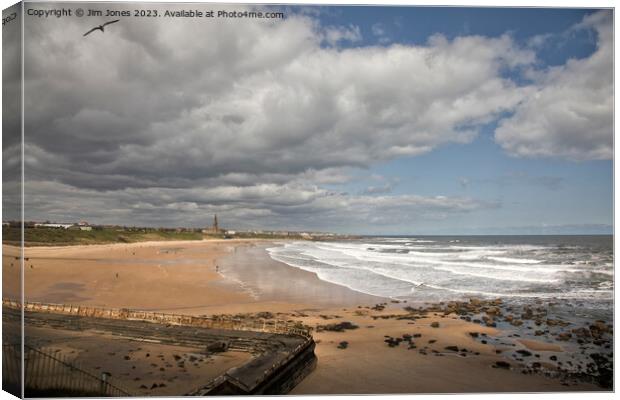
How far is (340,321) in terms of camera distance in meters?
10.2

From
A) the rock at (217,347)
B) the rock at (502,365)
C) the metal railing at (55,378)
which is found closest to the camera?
the metal railing at (55,378)

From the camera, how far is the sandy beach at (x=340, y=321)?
6520 millimetres

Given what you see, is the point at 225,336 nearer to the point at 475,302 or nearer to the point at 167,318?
the point at 167,318

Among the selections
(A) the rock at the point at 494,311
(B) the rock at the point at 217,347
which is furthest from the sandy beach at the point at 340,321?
(B) the rock at the point at 217,347

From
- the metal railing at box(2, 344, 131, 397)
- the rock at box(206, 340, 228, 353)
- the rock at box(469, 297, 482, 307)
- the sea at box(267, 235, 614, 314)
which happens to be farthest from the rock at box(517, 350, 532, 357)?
the metal railing at box(2, 344, 131, 397)

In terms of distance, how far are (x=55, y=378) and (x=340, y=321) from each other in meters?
5.91

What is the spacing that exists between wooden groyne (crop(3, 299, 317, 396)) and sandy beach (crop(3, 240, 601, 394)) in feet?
1.24

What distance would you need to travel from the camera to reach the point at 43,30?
5.81m

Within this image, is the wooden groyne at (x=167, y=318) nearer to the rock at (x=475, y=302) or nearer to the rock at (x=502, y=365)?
the rock at (x=502, y=365)

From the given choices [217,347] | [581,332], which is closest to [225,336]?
[217,347]

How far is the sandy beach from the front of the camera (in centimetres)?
652

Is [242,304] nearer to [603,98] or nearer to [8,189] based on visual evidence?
[8,189]

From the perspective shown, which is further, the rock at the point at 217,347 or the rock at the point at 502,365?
the rock at the point at 502,365

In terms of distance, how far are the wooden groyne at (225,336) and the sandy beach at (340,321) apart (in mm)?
379
